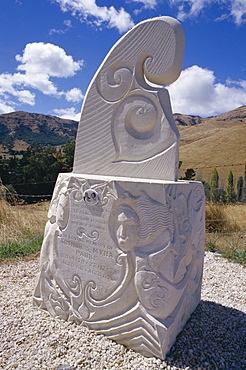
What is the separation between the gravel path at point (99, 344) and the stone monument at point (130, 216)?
0.36 ft

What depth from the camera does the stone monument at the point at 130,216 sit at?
7.70 ft

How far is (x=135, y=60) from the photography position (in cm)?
276

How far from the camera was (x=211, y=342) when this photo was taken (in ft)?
8.27

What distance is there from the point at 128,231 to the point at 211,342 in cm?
126

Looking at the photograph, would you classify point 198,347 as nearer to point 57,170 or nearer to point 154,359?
point 154,359

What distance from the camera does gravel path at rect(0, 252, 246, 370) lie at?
2205 millimetres

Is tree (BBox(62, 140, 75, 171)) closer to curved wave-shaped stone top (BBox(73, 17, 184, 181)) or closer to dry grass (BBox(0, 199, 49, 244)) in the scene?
dry grass (BBox(0, 199, 49, 244))

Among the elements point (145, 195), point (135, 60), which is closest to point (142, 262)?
point (145, 195)

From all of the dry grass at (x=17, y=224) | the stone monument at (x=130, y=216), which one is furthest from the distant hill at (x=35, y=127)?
the stone monument at (x=130, y=216)

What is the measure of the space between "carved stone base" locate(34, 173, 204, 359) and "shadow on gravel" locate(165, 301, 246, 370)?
11cm

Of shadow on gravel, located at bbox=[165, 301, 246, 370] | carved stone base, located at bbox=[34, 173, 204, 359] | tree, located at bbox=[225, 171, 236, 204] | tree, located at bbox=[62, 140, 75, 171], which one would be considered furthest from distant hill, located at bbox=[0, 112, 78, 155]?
shadow on gravel, located at bbox=[165, 301, 246, 370]

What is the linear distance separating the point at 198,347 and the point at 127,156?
1837mm

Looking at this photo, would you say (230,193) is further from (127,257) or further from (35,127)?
(35,127)

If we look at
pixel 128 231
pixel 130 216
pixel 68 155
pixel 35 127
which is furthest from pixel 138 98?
pixel 35 127
